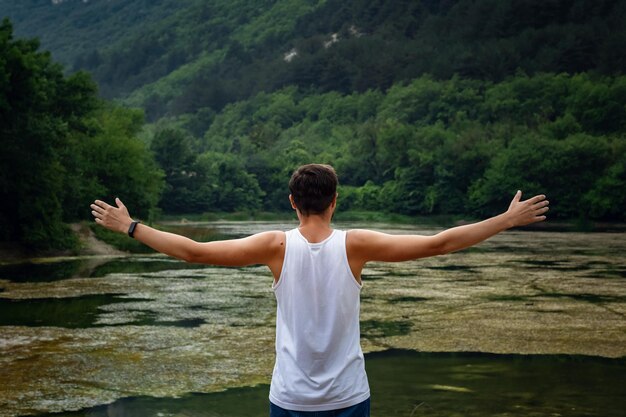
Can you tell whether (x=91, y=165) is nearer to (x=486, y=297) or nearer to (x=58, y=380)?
(x=486, y=297)

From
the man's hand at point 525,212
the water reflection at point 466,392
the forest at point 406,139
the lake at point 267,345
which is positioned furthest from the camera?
the forest at point 406,139

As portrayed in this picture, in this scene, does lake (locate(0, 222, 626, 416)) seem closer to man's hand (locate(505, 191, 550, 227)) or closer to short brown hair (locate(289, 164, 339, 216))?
man's hand (locate(505, 191, 550, 227))

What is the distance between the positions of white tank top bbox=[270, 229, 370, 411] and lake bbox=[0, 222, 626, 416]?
277 inches

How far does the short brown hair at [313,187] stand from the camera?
14.9ft

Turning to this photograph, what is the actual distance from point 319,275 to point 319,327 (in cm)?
25

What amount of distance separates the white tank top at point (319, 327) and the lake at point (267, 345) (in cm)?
703

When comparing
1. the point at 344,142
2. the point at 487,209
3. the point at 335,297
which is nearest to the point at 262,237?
the point at 335,297

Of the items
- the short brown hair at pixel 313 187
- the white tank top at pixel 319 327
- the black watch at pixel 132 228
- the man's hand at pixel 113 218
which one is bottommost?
the white tank top at pixel 319 327

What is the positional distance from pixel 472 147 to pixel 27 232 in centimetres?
9092

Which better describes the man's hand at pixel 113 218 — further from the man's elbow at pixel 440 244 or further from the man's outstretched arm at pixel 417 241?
the man's elbow at pixel 440 244

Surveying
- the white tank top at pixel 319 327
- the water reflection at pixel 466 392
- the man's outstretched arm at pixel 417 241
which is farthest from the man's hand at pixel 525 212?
the water reflection at pixel 466 392

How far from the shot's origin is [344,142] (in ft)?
576

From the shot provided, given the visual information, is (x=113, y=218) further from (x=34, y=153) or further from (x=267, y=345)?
(x=34, y=153)

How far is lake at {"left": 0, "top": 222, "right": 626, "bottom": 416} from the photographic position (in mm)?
12133
